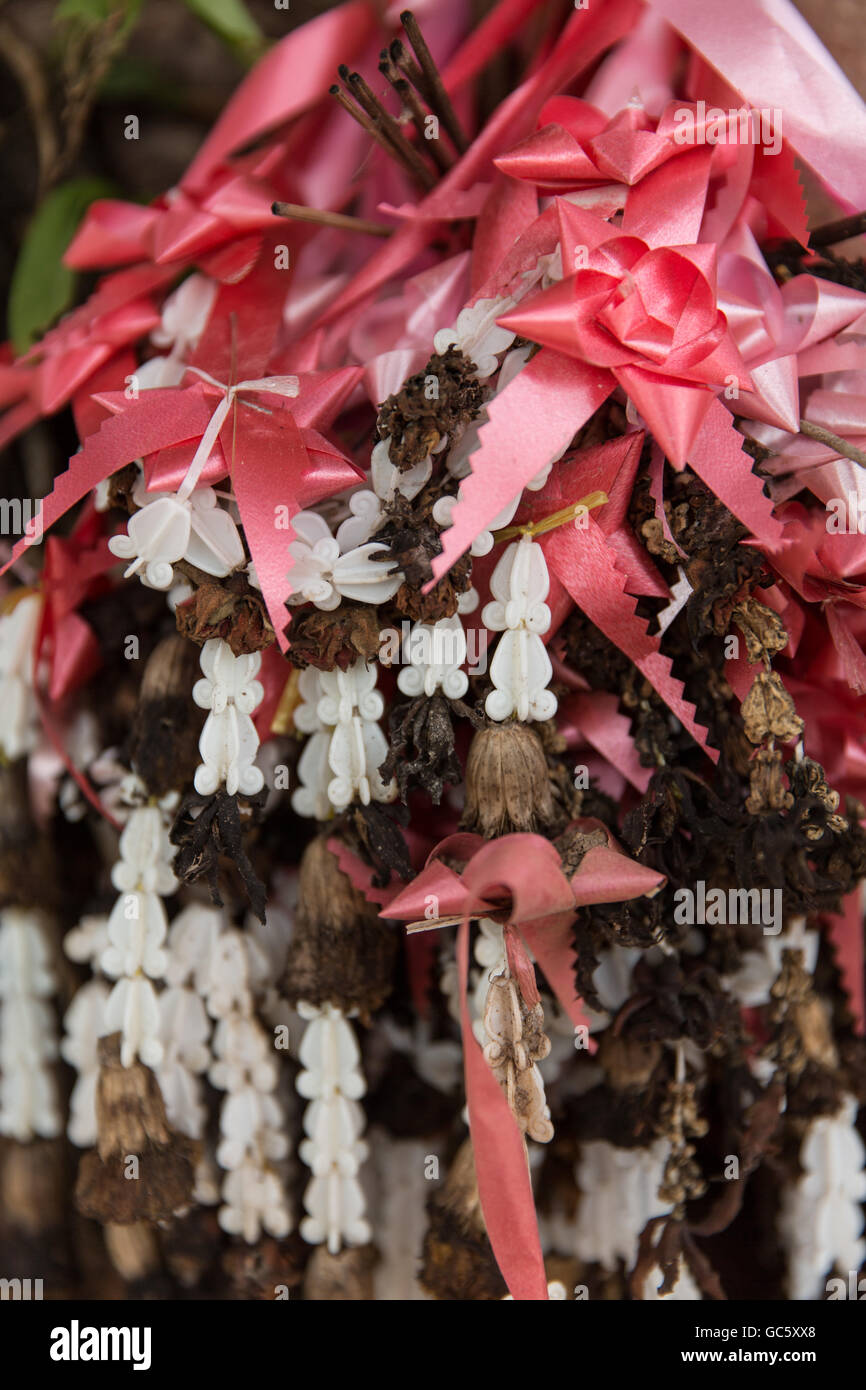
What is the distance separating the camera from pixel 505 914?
1.45ft

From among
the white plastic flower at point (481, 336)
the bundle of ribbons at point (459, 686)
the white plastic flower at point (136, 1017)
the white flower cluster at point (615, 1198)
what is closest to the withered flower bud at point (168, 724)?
the bundle of ribbons at point (459, 686)

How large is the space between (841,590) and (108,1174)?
0.48 meters

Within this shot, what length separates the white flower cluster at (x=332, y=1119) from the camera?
1.71 feet

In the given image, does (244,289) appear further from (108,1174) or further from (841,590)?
(108,1174)

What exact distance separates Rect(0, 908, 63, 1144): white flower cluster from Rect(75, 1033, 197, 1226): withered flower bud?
4.0 inches

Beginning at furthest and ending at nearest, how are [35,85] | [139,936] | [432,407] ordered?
[35,85]
[139,936]
[432,407]

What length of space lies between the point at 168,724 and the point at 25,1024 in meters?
0.24

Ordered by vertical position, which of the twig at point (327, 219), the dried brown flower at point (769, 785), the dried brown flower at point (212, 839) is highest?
the twig at point (327, 219)

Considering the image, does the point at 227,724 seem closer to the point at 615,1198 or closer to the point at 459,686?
the point at 459,686

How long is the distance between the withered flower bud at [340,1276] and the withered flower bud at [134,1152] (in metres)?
0.09

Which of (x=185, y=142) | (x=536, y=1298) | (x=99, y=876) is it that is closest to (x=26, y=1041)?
(x=99, y=876)

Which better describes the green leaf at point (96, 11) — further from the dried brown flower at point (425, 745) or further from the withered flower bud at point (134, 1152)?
the withered flower bud at point (134, 1152)

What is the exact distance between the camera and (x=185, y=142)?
2.21ft

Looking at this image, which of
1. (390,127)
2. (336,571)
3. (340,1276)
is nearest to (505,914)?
(336,571)
